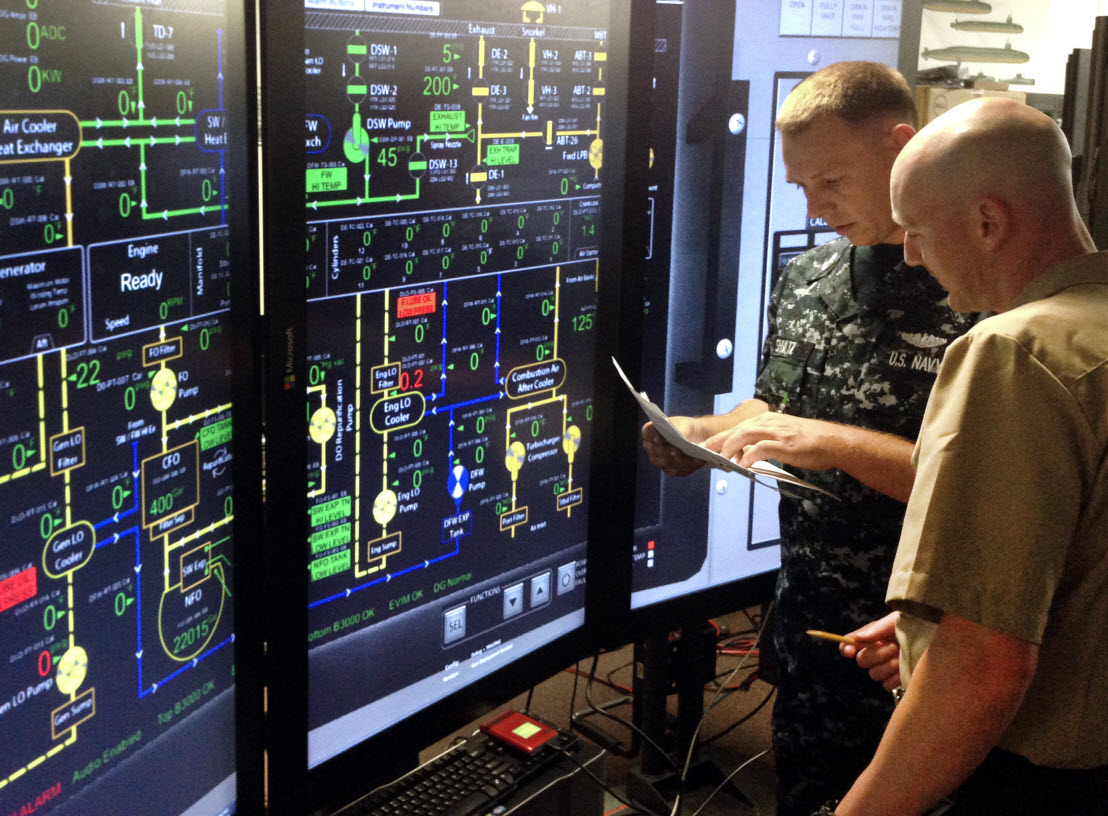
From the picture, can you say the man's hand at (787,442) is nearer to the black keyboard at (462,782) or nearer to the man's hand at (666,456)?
the man's hand at (666,456)

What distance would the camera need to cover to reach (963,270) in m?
1.29

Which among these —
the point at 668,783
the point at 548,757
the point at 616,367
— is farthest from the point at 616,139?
the point at 668,783

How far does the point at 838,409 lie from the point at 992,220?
596mm

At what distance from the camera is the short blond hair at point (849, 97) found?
1.70 metres

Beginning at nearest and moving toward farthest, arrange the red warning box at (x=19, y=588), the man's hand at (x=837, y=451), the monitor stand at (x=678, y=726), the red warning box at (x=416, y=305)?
1. the red warning box at (x=19, y=588)
2. the red warning box at (x=416, y=305)
3. the man's hand at (x=837, y=451)
4. the monitor stand at (x=678, y=726)

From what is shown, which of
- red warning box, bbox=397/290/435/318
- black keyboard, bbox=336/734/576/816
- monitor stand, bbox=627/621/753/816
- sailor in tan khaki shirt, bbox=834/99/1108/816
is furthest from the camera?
monitor stand, bbox=627/621/753/816

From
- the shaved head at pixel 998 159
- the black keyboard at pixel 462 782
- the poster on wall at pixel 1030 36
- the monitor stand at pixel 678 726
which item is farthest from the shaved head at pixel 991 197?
the poster on wall at pixel 1030 36

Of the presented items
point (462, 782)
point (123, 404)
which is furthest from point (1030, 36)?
point (123, 404)

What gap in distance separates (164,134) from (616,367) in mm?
773

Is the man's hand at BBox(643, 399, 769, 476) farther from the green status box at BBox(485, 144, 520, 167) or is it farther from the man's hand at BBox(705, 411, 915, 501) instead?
the green status box at BBox(485, 144, 520, 167)

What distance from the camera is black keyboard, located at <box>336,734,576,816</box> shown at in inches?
57.3

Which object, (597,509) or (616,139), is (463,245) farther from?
(597,509)

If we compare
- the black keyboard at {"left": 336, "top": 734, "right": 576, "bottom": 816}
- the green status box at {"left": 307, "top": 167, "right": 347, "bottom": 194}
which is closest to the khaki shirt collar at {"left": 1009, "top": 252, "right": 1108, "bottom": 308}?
the green status box at {"left": 307, "top": 167, "right": 347, "bottom": 194}

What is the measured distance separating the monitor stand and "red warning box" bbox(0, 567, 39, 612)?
150 cm
